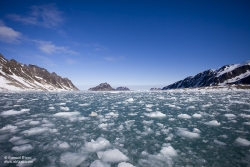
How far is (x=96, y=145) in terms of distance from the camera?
5180mm

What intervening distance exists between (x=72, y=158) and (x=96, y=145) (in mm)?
1060

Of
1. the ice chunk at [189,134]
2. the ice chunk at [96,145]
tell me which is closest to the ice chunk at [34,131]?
the ice chunk at [96,145]

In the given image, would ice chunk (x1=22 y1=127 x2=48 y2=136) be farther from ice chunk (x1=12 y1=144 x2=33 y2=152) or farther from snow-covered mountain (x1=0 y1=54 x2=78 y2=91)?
snow-covered mountain (x1=0 y1=54 x2=78 y2=91)

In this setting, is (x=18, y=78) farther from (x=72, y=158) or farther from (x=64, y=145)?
(x=72, y=158)

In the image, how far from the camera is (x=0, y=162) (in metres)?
3.95

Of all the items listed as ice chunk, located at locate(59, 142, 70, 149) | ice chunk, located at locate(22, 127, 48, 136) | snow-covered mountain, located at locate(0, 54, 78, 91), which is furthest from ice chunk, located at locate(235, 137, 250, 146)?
snow-covered mountain, located at locate(0, 54, 78, 91)

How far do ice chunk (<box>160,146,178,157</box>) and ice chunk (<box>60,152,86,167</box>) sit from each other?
265 cm

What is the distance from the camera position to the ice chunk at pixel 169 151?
4566 millimetres

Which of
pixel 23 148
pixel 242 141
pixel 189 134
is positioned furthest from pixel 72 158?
pixel 242 141

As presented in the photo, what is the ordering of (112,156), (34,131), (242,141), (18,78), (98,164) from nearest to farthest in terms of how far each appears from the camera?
1. (98,164)
2. (112,156)
3. (242,141)
4. (34,131)
5. (18,78)

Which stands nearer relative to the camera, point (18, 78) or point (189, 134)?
point (189, 134)

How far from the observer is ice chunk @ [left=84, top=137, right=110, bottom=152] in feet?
16.3

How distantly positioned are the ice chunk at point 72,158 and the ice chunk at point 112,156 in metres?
0.57

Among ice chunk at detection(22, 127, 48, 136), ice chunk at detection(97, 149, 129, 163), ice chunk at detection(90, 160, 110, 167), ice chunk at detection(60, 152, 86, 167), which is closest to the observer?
ice chunk at detection(90, 160, 110, 167)
